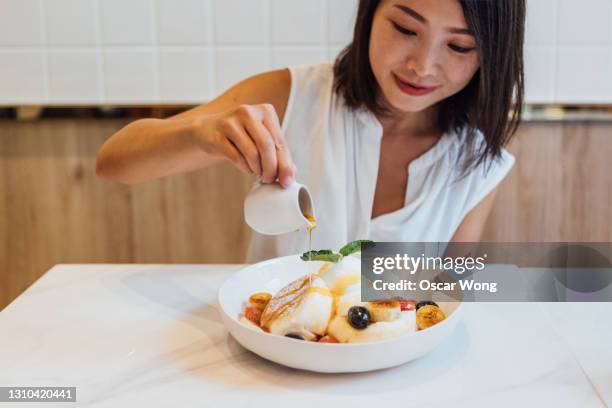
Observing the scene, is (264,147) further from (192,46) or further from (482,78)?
(192,46)

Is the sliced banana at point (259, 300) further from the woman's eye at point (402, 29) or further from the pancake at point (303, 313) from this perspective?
the woman's eye at point (402, 29)

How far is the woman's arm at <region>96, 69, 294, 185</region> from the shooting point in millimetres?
912

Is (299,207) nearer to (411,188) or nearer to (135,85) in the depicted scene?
(411,188)

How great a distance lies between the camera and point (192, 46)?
1.95 meters

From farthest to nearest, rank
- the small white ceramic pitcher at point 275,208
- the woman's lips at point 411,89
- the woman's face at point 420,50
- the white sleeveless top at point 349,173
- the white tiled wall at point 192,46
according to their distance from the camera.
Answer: the white tiled wall at point 192,46 → the white sleeveless top at point 349,173 → the woman's lips at point 411,89 → the woman's face at point 420,50 → the small white ceramic pitcher at point 275,208

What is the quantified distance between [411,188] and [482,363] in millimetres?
714

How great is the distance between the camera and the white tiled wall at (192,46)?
1.92m

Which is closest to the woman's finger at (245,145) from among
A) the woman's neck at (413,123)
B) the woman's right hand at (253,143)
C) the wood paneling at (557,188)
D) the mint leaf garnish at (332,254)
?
the woman's right hand at (253,143)

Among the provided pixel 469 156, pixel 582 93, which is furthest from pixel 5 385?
pixel 582 93

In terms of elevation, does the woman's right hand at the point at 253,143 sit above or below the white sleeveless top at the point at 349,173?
above

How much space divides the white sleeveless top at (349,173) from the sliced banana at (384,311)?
67cm

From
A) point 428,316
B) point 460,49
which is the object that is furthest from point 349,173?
point 428,316

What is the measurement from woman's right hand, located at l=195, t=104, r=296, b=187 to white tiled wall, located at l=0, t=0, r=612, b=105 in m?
0.99

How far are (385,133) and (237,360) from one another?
84 centimetres
